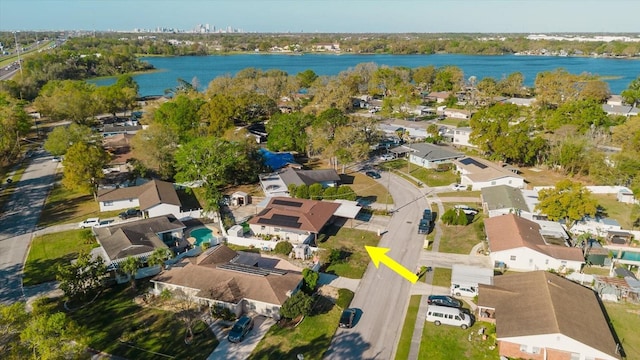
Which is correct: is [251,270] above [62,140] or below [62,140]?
below

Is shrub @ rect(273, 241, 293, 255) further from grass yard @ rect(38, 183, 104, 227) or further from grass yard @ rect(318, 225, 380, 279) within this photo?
grass yard @ rect(38, 183, 104, 227)

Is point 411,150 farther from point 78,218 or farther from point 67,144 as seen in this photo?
point 67,144

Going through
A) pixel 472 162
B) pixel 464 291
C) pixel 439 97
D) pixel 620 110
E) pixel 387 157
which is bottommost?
pixel 464 291

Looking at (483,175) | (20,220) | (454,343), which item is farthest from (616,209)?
(20,220)

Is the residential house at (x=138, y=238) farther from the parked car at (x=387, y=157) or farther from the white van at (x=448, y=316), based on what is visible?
the parked car at (x=387, y=157)

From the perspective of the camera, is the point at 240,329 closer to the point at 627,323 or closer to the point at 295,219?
the point at 295,219

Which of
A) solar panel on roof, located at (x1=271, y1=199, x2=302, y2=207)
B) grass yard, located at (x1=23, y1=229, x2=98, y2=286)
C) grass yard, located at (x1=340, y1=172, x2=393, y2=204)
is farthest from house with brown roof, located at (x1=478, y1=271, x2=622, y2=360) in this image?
grass yard, located at (x1=23, y1=229, x2=98, y2=286)

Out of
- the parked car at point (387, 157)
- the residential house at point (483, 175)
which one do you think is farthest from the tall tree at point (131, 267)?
the parked car at point (387, 157)
